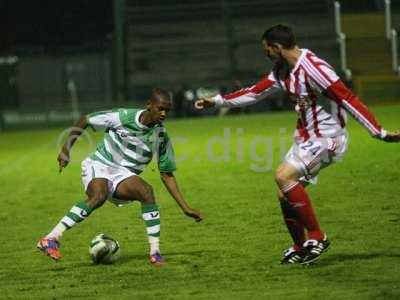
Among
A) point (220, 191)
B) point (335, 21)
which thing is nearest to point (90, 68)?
point (335, 21)

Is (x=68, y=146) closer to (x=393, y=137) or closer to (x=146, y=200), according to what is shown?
(x=146, y=200)

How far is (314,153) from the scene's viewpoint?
840 centimetres

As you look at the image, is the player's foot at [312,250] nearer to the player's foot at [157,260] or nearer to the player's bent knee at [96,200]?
the player's foot at [157,260]

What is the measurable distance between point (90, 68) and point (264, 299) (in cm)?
3324

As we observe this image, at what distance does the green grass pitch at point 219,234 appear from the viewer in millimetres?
7699

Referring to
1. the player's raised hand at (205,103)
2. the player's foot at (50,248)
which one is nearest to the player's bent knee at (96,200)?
the player's foot at (50,248)

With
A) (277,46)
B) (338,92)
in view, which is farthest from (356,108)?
(277,46)

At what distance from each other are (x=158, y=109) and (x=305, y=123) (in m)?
1.36

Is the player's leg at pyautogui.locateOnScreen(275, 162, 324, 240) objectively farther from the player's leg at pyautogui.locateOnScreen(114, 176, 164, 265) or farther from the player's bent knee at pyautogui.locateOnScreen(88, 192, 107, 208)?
the player's bent knee at pyautogui.locateOnScreen(88, 192, 107, 208)

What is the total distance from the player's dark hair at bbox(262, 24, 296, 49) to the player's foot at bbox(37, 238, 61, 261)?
8.85 ft

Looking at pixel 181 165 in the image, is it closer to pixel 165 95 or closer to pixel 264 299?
pixel 165 95

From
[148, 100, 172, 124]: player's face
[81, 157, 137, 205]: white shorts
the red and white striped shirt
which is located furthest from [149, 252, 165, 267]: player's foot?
the red and white striped shirt

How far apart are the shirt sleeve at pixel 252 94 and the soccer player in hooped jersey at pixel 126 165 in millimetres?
531

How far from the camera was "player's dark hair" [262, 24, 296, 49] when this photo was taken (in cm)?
819
